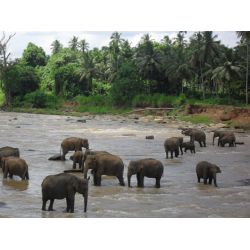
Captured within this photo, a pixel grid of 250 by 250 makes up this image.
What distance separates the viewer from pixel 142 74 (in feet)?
199

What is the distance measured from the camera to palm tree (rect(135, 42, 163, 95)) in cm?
5838

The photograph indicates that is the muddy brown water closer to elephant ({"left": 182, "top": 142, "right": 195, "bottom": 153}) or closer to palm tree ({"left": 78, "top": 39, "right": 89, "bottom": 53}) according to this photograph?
elephant ({"left": 182, "top": 142, "right": 195, "bottom": 153})

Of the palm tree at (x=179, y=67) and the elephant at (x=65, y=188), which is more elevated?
the palm tree at (x=179, y=67)

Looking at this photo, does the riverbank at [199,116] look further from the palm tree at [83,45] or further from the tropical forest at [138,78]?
the palm tree at [83,45]

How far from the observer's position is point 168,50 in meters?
66.1

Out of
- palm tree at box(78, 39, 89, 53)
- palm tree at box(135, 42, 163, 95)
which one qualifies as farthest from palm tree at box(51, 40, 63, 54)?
palm tree at box(135, 42, 163, 95)

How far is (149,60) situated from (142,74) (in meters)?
2.98

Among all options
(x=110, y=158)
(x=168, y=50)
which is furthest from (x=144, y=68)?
(x=110, y=158)

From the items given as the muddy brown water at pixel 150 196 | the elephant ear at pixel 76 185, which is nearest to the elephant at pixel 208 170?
the muddy brown water at pixel 150 196

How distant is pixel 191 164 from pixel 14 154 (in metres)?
7.41

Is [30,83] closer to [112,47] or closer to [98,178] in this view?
[112,47]

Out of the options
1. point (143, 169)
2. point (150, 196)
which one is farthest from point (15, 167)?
point (150, 196)

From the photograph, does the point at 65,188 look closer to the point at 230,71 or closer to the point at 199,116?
the point at 199,116

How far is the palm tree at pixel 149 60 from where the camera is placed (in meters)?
58.4
